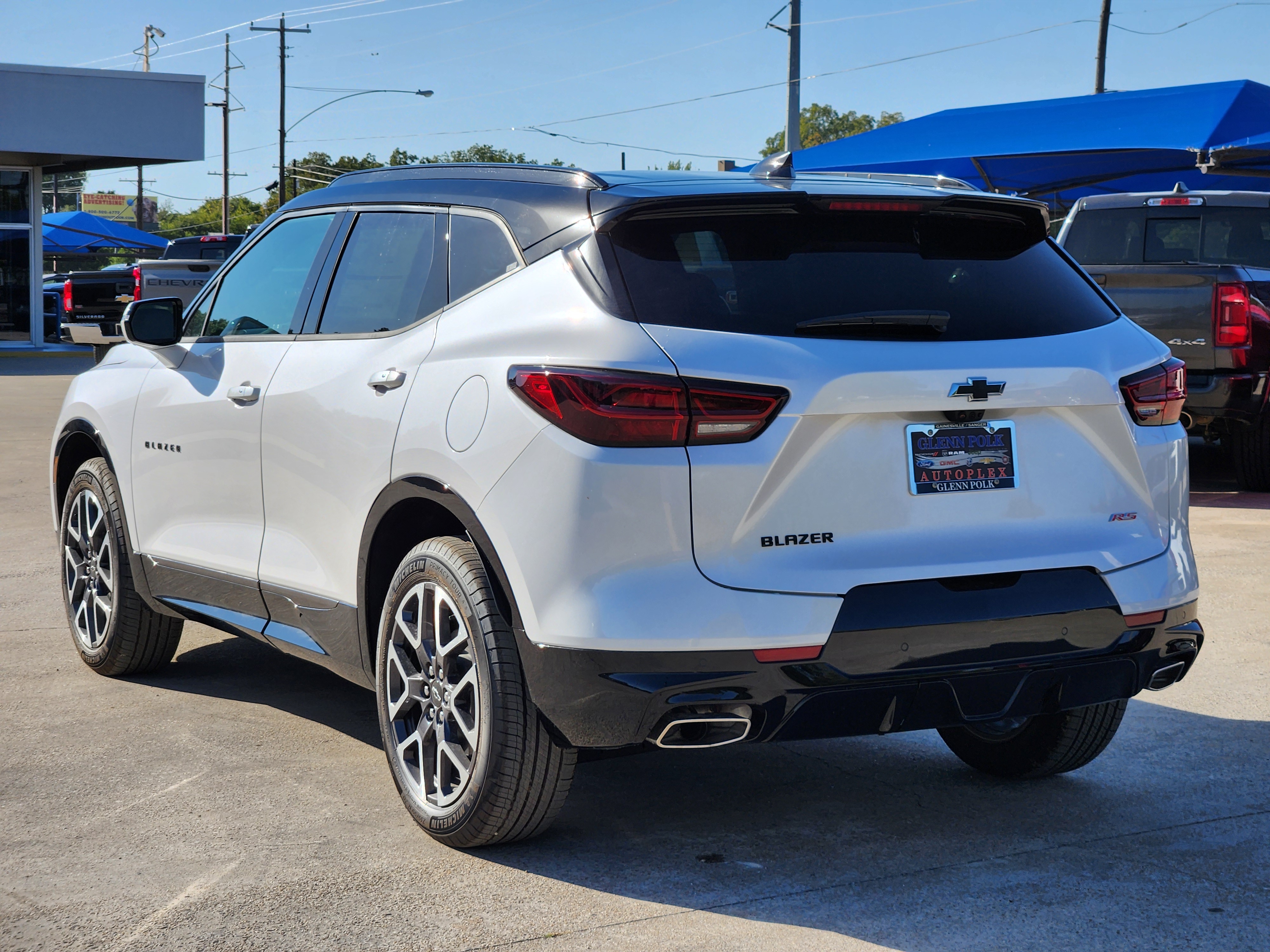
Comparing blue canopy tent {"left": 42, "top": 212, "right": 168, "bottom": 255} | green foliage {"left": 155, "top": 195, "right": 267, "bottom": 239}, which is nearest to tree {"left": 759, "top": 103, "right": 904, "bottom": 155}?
green foliage {"left": 155, "top": 195, "right": 267, "bottom": 239}

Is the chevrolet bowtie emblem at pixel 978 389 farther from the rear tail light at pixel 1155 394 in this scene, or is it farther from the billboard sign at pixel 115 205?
the billboard sign at pixel 115 205

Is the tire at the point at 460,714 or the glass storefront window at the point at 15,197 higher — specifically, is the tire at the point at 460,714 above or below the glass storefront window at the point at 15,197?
below

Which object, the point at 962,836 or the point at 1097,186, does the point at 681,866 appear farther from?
the point at 1097,186

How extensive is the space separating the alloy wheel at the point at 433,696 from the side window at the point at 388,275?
2.73 feet

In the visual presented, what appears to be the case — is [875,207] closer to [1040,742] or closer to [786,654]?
[786,654]

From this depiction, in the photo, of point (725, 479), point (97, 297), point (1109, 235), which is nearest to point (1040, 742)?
point (725, 479)

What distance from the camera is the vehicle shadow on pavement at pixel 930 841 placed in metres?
3.51

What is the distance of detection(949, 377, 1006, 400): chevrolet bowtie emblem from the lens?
351 centimetres

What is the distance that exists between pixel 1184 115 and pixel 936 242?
15577 mm

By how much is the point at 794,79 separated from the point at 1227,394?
20.3 m

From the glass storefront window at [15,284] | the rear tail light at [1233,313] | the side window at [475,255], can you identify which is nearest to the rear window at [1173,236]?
the rear tail light at [1233,313]

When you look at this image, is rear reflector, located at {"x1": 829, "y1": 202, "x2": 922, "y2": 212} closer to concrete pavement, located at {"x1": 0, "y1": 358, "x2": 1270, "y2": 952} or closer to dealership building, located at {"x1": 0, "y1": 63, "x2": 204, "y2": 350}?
concrete pavement, located at {"x1": 0, "y1": 358, "x2": 1270, "y2": 952}

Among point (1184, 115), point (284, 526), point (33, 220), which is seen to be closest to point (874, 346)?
point (284, 526)

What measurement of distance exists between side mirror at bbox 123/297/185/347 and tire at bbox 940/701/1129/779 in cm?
302
